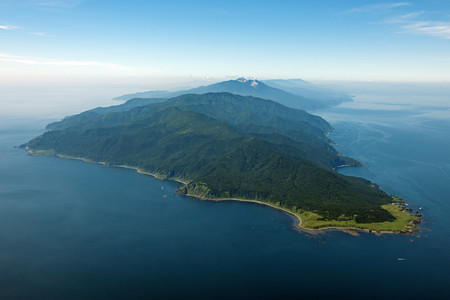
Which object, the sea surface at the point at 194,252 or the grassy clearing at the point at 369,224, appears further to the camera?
the grassy clearing at the point at 369,224

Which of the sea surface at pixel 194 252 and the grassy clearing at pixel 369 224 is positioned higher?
the grassy clearing at pixel 369 224

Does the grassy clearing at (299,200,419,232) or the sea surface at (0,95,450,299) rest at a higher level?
the grassy clearing at (299,200,419,232)

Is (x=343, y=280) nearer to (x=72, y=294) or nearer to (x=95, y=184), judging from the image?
(x=72, y=294)

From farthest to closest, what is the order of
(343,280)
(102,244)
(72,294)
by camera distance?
(102,244), (343,280), (72,294)

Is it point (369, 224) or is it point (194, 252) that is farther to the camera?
point (369, 224)

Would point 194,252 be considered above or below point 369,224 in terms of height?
below

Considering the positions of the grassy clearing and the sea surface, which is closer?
the sea surface

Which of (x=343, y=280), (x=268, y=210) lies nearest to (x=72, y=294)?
(x=343, y=280)

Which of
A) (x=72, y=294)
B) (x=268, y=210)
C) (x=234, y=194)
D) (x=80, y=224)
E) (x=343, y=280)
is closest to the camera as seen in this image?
(x=72, y=294)
